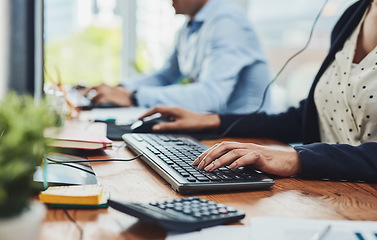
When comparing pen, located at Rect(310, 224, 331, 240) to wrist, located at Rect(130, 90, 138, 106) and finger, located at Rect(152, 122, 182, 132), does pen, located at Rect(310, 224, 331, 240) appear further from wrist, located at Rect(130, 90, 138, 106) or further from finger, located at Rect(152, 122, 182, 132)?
wrist, located at Rect(130, 90, 138, 106)

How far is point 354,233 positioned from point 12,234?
39 centimetres

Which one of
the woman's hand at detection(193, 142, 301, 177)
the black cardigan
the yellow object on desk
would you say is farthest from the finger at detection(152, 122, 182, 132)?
the yellow object on desk

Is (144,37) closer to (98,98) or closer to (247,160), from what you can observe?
(98,98)

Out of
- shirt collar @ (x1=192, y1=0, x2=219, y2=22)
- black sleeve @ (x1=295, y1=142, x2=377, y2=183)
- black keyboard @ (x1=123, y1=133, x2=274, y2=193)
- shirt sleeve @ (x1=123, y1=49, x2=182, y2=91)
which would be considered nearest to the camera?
black keyboard @ (x1=123, y1=133, x2=274, y2=193)

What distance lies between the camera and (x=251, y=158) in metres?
0.75

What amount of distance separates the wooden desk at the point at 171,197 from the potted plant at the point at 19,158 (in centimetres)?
13

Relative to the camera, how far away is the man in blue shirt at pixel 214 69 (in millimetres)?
1652

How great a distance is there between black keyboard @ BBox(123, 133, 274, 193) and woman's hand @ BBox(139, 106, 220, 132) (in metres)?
0.24

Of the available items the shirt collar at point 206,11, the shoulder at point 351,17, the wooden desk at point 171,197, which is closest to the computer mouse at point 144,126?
the wooden desk at point 171,197

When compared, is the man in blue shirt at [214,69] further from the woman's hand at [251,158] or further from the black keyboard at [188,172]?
the woman's hand at [251,158]

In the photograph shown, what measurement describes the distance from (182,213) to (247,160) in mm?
250

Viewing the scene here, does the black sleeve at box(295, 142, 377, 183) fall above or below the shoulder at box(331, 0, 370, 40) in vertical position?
below

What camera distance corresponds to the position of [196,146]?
37.8 inches

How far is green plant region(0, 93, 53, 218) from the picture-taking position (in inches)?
13.0
